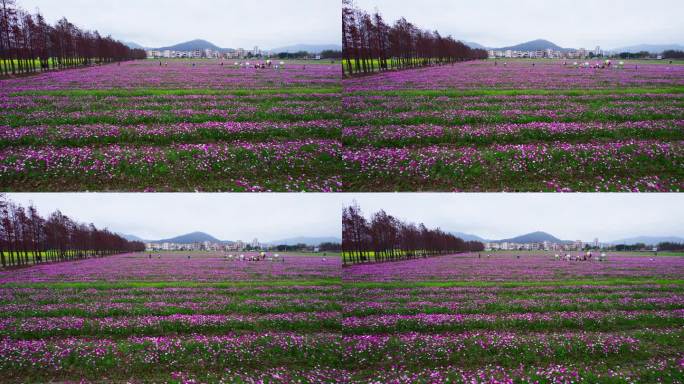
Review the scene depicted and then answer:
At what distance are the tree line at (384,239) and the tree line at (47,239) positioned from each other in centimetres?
767

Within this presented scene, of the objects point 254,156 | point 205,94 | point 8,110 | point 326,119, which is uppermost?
point 205,94

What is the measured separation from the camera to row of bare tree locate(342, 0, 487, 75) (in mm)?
8395

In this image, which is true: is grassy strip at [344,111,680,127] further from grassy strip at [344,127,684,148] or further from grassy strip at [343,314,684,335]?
grassy strip at [343,314,684,335]

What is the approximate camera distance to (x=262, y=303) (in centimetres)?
1018

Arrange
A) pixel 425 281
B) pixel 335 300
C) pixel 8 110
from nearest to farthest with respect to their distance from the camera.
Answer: pixel 335 300, pixel 8 110, pixel 425 281

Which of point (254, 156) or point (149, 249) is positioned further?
point (149, 249)

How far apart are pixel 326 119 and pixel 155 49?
220 inches

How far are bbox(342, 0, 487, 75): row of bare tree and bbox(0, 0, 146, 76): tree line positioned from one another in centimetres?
658

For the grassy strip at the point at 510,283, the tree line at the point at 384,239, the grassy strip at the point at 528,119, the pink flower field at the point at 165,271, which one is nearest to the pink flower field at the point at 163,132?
the tree line at the point at 384,239

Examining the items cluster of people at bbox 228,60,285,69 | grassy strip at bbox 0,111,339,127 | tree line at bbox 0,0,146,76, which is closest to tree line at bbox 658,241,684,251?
grassy strip at bbox 0,111,339,127

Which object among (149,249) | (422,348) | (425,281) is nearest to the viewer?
(422,348)

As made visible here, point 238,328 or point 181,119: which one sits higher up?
point 181,119

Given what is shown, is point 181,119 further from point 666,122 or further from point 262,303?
point 666,122

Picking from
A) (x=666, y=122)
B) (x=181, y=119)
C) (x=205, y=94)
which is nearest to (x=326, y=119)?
(x=181, y=119)
